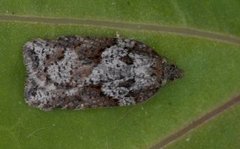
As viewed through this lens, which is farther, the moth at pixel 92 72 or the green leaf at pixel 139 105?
the green leaf at pixel 139 105

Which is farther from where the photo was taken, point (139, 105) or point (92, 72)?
point (139, 105)

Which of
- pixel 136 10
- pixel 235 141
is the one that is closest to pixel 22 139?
pixel 136 10

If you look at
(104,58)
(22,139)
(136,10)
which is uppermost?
(136,10)

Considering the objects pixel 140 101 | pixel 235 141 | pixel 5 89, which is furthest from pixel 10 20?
pixel 235 141

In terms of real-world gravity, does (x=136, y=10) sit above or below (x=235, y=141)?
above

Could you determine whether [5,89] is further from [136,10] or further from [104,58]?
[136,10]

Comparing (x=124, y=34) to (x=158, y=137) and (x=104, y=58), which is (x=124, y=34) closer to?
(x=104, y=58)

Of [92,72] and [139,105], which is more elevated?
[92,72]

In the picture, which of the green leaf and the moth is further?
the green leaf
